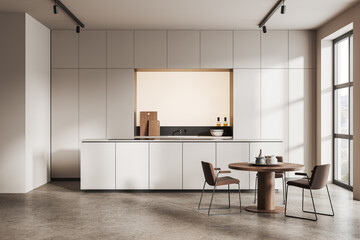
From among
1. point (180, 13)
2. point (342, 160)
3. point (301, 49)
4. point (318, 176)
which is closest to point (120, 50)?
point (180, 13)

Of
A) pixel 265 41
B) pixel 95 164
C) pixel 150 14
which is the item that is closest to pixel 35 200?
pixel 95 164

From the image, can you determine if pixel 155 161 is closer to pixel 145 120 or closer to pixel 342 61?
pixel 145 120

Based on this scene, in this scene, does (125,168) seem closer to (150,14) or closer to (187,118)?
(187,118)

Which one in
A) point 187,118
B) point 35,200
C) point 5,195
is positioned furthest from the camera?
point 187,118

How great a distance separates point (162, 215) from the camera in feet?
18.7

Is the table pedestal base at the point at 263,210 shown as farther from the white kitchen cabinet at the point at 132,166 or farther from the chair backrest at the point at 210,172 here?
the white kitchen cabinet at the point at 132,166

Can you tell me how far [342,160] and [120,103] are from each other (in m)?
4.98

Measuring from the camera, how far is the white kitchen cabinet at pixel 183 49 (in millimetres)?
8680

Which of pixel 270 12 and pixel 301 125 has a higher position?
pixel 270 12

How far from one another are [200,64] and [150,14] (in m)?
1.75

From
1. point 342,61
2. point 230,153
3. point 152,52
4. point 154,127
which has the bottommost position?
point 230,153

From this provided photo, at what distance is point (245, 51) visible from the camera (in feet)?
28.6

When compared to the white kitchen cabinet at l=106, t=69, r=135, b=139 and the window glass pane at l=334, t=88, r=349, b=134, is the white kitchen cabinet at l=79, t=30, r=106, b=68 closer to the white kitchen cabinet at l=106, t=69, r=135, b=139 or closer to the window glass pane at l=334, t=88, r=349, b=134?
the white kitchen cabinet at l=106, t=69, r=135, b=139

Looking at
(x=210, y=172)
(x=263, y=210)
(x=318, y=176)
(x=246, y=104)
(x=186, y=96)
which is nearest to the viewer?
(x=318, y=176)
